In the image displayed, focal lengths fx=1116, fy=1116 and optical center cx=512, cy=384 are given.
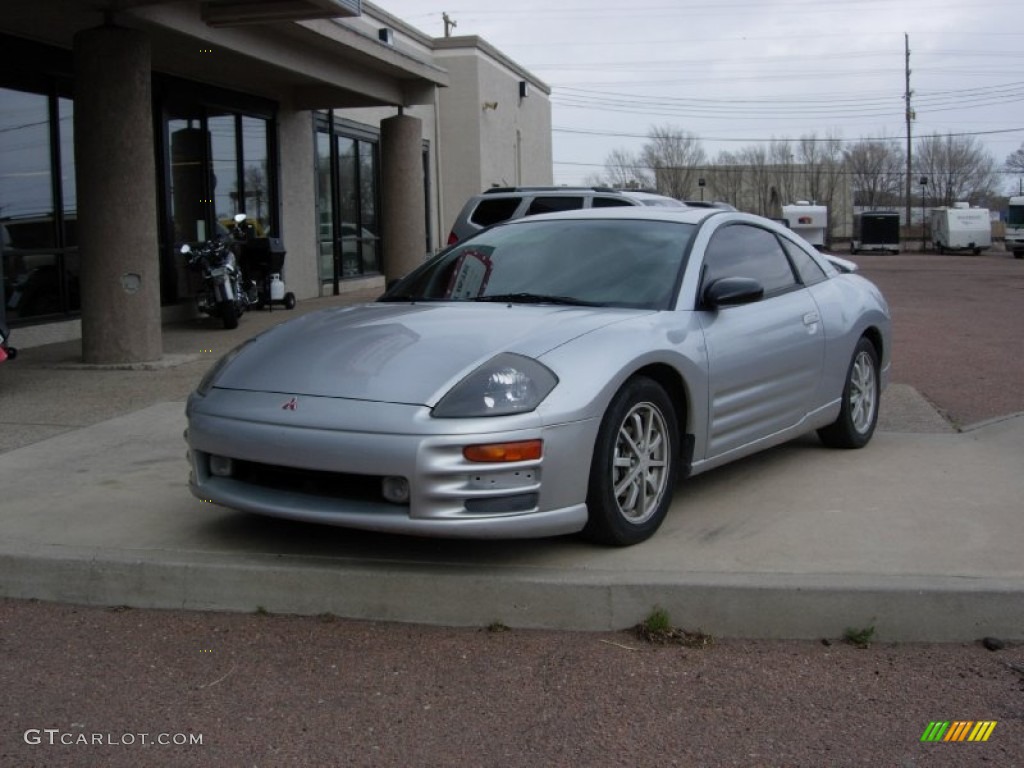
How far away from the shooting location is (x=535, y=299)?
17.1 feet

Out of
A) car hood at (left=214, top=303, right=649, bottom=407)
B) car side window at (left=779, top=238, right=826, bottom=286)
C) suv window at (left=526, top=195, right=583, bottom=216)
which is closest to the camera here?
car hood at (left=214, top=303, right=649, bottom=407)

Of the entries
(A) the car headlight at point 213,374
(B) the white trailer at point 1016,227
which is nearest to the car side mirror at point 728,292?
(A) the car headlight at point 213,374

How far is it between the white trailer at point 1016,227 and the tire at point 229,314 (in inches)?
1638

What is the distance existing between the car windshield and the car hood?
0.22 meters

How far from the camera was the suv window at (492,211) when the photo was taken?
48.0 feet

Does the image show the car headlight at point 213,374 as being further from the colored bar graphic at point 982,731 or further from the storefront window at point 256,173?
the storefront window at point 256,173

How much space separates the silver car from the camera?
13.5 feet

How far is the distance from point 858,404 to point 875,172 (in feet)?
292

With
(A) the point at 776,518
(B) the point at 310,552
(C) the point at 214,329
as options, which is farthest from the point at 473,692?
(C) the point at 214,329

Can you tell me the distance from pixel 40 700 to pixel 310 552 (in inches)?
47.7

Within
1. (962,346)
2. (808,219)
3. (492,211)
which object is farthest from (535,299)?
(808,219)

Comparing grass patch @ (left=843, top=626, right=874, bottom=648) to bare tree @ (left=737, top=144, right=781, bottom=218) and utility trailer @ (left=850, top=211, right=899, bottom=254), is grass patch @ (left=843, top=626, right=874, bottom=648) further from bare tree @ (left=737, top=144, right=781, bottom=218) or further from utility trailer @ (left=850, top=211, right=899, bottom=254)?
bare tree @ (left=737, top=144, right=781, bottom=218)

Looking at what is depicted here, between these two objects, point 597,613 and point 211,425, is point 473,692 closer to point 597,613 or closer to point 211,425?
point 597,613
